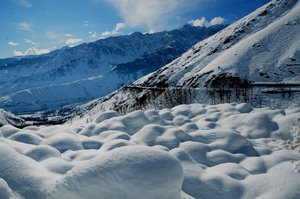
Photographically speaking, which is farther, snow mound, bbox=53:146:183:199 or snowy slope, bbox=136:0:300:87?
snowy slope, bbox=136:0:300:87

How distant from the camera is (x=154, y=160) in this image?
481 cm

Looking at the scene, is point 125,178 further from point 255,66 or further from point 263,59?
point 263,59

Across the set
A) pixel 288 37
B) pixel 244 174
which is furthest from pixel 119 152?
pixel 288 37

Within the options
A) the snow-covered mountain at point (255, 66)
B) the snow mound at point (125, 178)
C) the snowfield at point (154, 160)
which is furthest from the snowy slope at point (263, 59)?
the snow mound at point (125, 178)

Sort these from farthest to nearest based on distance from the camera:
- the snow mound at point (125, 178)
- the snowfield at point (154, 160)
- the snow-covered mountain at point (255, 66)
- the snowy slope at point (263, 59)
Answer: the snowy slope at point (263, 59), the snow-covered mountain at point (255, 66), the snowfield at point (154, 160), the snow mound at point (125, 178)

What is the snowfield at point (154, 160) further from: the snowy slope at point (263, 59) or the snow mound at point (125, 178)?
the snowy slope at point (263, 59)

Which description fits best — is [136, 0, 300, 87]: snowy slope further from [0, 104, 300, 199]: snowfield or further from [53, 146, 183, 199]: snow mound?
[53, 146, 183, 199]: snow mound

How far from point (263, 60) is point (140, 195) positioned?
50.8m

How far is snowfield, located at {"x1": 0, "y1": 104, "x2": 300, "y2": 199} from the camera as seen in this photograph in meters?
4.54

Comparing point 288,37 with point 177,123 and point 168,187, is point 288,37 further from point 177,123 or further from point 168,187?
point 168,187

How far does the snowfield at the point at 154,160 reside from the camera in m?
4.54

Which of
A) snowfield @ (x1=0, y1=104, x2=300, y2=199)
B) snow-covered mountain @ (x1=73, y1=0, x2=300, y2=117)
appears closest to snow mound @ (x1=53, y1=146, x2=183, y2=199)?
snowfield @ (x1=0, y1=104, x2=300, y2=199)

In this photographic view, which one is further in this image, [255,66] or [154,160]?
[255,66]

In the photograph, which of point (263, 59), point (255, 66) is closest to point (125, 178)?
point (255, 66)
